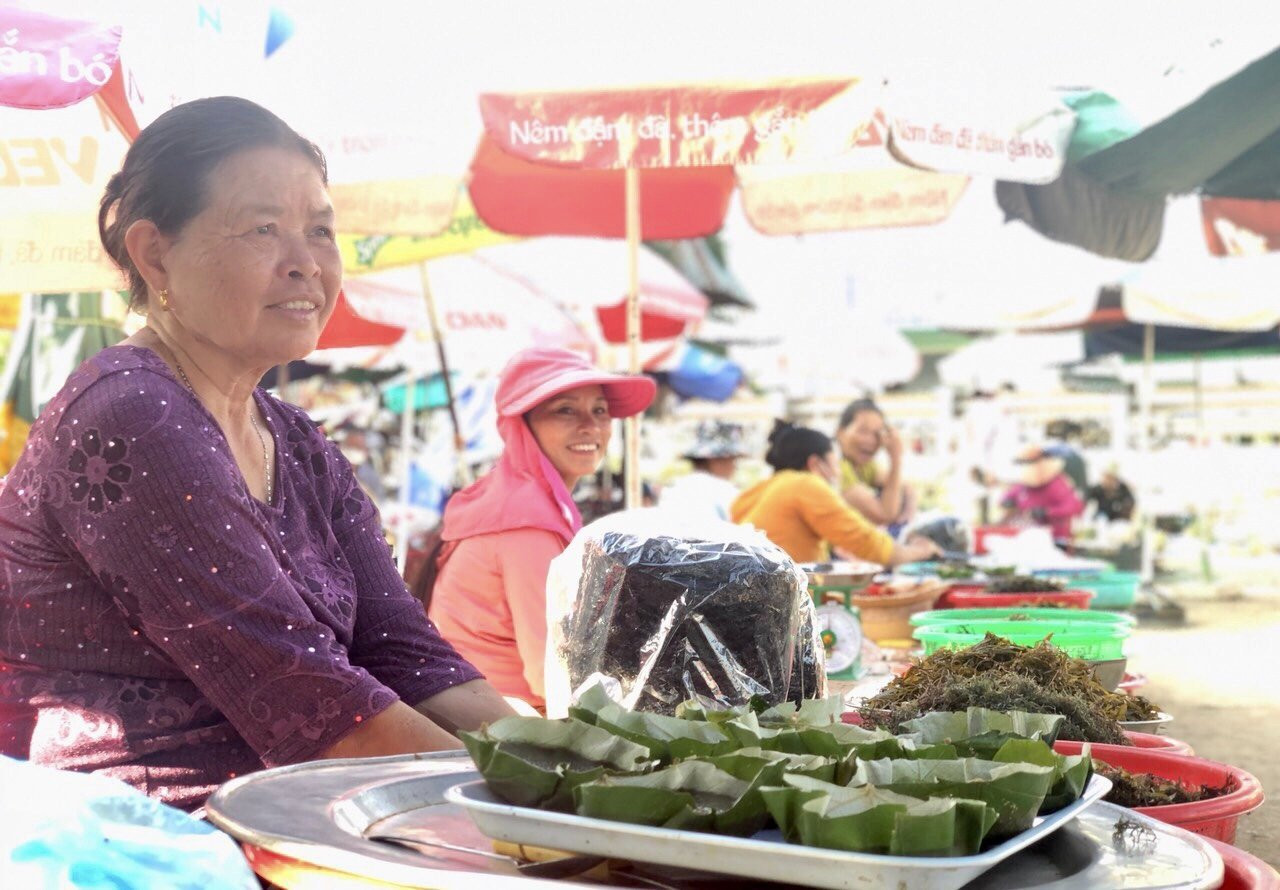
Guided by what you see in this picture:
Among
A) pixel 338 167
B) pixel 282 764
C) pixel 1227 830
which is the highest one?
pixel 338 167

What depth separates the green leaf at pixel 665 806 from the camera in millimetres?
1246

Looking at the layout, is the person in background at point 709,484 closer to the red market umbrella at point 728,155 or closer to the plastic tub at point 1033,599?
the plastic tub at point 1033,599

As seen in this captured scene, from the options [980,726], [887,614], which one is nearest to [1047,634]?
[980,726]

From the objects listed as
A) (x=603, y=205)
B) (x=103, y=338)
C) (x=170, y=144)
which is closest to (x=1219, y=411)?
(x=603, y=205)

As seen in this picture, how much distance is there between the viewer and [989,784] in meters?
1.29

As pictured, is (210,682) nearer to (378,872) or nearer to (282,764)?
(282,764)

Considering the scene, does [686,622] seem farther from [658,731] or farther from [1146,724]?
[1146,724]

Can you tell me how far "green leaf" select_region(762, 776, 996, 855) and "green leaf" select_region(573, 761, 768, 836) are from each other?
0.03 metres

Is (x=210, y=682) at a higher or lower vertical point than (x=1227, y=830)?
higher

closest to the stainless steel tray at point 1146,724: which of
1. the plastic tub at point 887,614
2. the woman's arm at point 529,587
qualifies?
the woman's arm at point 529,587

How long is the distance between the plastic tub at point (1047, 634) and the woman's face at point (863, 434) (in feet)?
20.8

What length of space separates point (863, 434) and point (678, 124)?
5.42 metres

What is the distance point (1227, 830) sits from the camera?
202cm

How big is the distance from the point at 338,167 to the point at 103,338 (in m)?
2.51
